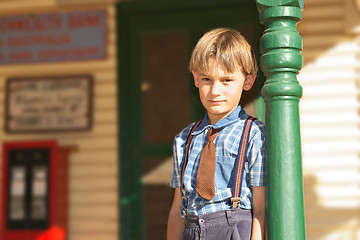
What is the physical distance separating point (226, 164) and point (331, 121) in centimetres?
356

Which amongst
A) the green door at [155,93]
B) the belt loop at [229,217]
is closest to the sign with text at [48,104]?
the green door at [155,93]

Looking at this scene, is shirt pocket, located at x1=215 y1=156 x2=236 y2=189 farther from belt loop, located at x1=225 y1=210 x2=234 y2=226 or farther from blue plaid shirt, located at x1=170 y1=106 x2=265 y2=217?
belt loop, located at x1=225 y1=210 x2=234 y2=226

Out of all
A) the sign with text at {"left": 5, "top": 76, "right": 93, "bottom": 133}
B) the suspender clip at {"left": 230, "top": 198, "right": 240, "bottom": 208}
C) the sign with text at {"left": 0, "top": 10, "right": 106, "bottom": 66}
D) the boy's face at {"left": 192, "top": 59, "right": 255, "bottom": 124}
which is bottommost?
the suspender clip at {"left": 230, "top": 198, "right": 240, "bottom": 208}

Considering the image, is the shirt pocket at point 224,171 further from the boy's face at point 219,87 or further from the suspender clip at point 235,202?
the boy's face at point 219,87

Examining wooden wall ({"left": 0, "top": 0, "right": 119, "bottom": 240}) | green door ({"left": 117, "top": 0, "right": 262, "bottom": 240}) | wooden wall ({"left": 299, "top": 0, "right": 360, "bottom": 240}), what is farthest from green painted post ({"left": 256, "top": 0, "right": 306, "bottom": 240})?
wooden wall ({"left": 0, "top": 0, "right": 119, "bottom": 240})

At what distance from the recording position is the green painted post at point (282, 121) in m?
Result: 2.37

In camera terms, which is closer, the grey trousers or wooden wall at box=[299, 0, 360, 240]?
the grey trousers

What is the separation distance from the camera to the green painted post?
2.37 metres

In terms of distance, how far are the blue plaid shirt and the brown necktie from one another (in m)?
0.02

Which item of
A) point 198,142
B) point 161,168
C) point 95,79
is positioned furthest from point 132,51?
point 198,142

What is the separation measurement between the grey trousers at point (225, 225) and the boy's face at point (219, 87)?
47cm

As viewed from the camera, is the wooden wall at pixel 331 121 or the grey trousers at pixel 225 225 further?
the wooden wall at pixel 331 121

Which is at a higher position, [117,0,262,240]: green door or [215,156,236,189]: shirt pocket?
[117,0,262,240]: green door

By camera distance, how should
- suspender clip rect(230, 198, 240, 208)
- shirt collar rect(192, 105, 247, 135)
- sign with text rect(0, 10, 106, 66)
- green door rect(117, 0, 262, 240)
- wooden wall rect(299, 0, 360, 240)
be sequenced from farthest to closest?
1. sign with text rect(0, 10, 106, 66)
2. green door rect(117, 0, 262, 240)
3. wooden wall rect(299, 0, 360, 240)
4. shirt collar rect(192, 105, 247, 135)
5. suspender clip rect(230, 198, 240, 208)
